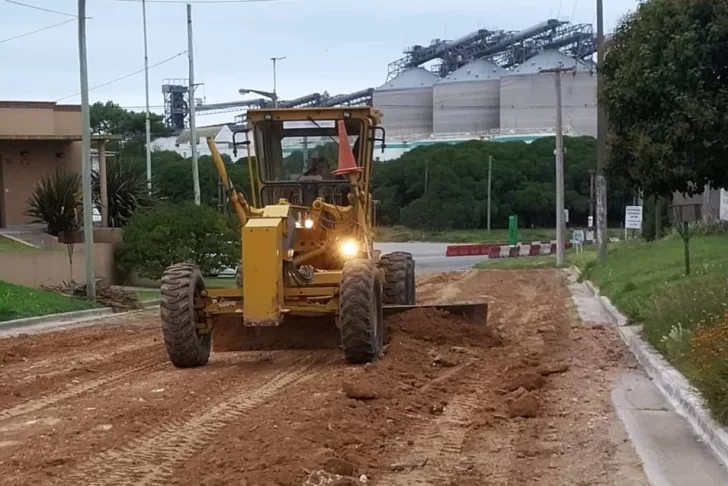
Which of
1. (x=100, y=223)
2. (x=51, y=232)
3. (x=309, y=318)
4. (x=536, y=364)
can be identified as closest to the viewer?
(x=536, y=364)

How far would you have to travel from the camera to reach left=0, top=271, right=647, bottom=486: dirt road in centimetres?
802

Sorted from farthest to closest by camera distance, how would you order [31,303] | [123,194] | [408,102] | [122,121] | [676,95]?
[122,121], [408,102], [123,194], [31,303], [676,95]

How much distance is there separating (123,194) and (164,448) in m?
30.5

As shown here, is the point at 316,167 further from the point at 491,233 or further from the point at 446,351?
the point at 491,233

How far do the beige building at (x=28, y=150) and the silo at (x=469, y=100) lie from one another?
54803 millimetres

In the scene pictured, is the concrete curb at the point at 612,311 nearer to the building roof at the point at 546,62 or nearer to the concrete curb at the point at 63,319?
the concrete curb at the point at 63,319

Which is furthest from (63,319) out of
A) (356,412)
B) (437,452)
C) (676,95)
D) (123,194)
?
(123,194)

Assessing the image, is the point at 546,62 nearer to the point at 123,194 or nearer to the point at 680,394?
the point at 123,194

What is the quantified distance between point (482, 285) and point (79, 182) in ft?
42.1

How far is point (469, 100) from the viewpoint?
91562 mm

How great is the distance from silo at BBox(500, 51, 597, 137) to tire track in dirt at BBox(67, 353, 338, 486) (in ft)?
240

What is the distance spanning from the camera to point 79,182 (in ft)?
114

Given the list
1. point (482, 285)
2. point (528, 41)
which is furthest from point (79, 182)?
point (528, 41)

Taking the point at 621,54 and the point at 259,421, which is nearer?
the point at 259,421
